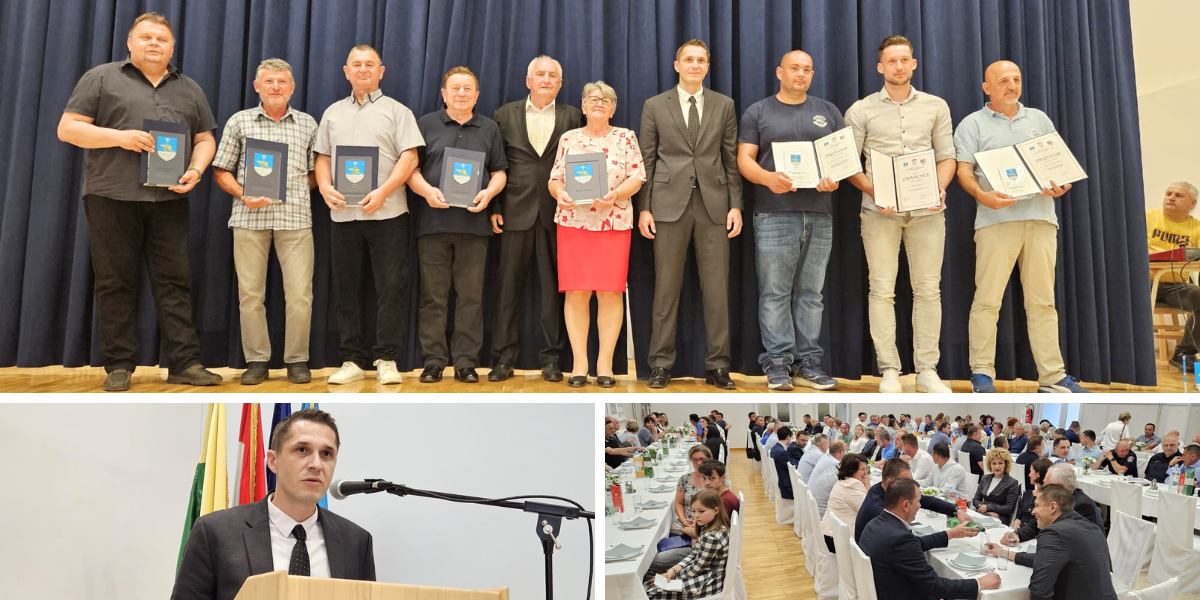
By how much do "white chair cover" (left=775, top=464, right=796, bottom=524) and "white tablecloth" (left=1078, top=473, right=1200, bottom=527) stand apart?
72cm

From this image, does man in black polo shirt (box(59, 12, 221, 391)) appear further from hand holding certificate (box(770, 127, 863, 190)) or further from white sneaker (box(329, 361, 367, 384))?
hand holding certificate (box(770, 127, 863, 190))

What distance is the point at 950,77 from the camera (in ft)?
12.6

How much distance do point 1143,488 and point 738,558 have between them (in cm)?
99

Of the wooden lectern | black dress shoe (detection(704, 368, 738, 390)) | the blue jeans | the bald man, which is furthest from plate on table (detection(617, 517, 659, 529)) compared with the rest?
the bald man

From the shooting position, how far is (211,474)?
1.95 m

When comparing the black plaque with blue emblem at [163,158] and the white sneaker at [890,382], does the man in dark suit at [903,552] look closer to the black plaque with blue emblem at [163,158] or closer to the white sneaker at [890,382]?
the white sneaker at [890,382]

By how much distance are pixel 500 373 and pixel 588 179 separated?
0.91 m

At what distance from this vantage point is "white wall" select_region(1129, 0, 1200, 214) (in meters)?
5.34

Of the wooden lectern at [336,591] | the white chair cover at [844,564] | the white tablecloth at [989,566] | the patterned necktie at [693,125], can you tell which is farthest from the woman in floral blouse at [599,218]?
the wooden lectern at [336,591]

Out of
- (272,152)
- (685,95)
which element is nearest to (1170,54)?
(685,95)

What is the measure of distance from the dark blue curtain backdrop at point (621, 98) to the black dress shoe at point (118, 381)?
0.65 m

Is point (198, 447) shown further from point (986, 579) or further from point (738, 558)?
point (986, 579)

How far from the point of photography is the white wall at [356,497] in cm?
188

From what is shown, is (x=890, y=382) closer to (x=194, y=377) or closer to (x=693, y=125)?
(x=693, y=125)
